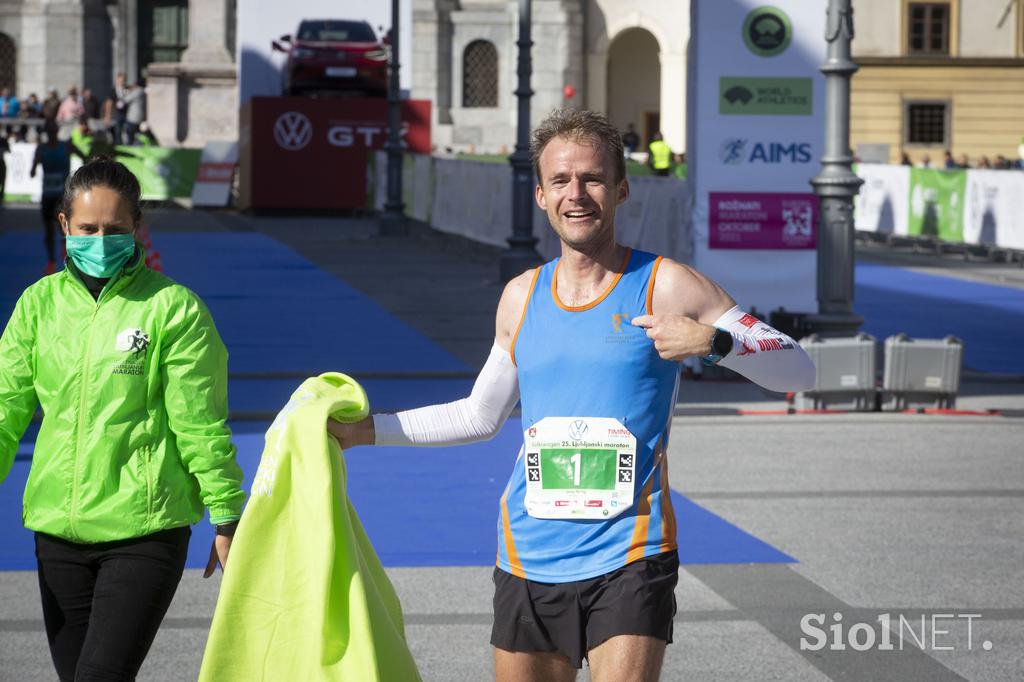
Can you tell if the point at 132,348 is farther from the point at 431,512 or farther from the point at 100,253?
the point at 431,512

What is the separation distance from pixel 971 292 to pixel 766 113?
32.0 feet

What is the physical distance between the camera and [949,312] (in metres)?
22.0

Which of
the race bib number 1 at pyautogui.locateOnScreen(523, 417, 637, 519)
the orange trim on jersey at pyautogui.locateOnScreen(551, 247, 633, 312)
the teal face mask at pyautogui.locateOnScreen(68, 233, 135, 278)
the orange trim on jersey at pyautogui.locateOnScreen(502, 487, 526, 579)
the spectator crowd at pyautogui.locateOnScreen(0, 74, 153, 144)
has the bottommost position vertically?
the orange trim on jersey at pyautogui.locateOnScreen(502, 487, 526, 579)

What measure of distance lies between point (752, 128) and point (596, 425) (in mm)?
12192

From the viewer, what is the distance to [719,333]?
4.27 meters

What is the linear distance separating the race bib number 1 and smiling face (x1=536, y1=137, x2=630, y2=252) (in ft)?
1.47

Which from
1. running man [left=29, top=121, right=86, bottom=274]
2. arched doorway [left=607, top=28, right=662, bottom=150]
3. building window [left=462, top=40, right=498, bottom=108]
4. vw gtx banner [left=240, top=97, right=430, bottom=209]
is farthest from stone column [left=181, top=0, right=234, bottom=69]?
running man [left=29, top=121, right=86, bottom=274]

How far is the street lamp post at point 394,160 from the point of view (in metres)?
33.0

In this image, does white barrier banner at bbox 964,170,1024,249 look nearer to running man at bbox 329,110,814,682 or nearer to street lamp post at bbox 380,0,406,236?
street lamp post at bbox 380,0,406,236

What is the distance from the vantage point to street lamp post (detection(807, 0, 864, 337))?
14.8 metres

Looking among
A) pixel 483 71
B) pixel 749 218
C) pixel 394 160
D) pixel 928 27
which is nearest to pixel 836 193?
pixel 749 218

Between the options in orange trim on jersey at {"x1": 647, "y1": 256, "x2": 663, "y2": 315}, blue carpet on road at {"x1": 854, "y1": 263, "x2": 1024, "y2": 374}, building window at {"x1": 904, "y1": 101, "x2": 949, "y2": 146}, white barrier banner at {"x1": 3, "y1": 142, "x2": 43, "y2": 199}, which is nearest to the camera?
orange trim on jersey at {"x1": 647, "y1": 256, "x2": 663, "y2": 315}

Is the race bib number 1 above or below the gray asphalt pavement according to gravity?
above

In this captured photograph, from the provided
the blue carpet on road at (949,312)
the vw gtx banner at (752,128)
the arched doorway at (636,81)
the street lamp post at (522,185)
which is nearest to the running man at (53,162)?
the street lamp post at (522,185)
